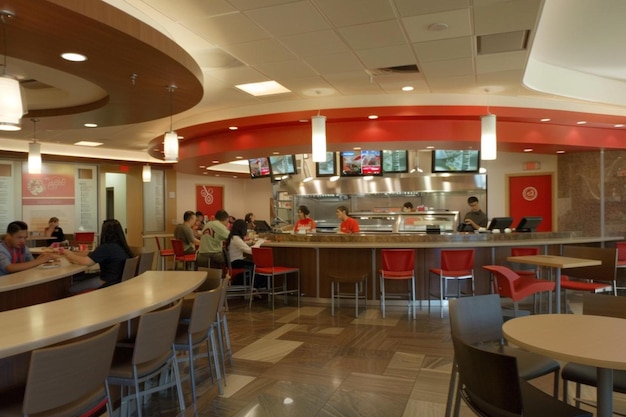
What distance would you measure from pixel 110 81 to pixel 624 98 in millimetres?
7364

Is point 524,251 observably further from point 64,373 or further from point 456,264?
point 64,373

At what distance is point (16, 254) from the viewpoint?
185 inches

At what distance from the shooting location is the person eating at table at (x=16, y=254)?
4.17m

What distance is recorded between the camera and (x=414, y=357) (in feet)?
13.9

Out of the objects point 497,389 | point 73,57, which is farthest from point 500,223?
point 73,57

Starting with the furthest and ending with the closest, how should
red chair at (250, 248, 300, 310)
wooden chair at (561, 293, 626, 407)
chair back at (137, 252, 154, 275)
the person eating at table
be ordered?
1. red chair at (250, 248, 300, 310)
2. chair back at (137, 252, 154, 275)
3. the person eating at table
4. wooden chair at (561, 293, 626, 407)

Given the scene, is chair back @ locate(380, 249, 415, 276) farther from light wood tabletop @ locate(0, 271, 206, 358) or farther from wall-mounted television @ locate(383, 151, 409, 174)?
wall-mounted television @ locate(383, 151, 409, 174)

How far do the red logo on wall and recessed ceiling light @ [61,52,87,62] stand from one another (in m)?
8.63

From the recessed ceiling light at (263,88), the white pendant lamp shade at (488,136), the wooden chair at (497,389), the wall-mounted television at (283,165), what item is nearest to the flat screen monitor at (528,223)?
the white pendant lamp shade at (488,136)

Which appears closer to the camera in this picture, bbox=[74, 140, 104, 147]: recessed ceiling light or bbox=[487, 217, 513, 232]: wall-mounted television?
bbox=[487, 217, 513, 232]: wall-mounted television

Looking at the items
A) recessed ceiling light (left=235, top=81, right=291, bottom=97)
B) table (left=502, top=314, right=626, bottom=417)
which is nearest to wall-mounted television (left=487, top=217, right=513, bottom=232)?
recessed ceiling light (left=235, top=81, right=291, bottom=97)

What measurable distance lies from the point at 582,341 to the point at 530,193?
7.77 meters

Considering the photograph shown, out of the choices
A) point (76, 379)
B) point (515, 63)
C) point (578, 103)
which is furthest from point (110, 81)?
point (578, 103)

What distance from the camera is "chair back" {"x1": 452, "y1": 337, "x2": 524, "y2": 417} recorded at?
5.87 feet
